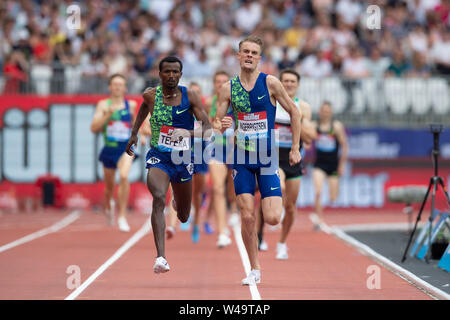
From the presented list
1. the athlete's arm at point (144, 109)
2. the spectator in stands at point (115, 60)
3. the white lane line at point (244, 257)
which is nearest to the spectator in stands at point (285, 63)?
the spectator in stands at point (115, 60)

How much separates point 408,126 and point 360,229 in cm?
605

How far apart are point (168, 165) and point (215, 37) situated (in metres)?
15.0

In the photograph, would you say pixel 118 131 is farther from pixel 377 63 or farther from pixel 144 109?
pixel 377 63

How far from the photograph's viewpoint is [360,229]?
19719mm

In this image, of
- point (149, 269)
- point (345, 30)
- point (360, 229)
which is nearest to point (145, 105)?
point (149, 269)

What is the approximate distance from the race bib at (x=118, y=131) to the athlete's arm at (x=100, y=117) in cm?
25

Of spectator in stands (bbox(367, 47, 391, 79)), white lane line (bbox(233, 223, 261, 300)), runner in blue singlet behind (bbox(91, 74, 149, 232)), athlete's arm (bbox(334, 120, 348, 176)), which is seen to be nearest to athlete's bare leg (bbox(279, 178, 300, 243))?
white lane line (bbox(233, 223, 261, 300))

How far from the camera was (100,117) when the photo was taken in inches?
680

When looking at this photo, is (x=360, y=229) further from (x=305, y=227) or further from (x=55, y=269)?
(x=55, y=269)

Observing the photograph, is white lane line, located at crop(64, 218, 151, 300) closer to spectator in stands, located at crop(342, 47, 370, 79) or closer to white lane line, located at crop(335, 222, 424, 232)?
white lane line, located at crop(335, 222, 424, 232)

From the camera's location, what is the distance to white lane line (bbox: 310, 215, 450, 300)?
10.1 meters

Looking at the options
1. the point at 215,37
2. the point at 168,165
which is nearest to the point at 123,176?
the point at 168,165

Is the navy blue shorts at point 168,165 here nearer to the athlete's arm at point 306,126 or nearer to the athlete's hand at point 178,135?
the athlete's hand at point 178,135

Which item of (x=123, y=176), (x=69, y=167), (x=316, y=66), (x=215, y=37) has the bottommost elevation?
(x=69, y=167)
